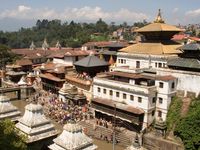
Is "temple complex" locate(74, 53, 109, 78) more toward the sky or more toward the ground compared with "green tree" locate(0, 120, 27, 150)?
more toward the sky

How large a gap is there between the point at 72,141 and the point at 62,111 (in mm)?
25918

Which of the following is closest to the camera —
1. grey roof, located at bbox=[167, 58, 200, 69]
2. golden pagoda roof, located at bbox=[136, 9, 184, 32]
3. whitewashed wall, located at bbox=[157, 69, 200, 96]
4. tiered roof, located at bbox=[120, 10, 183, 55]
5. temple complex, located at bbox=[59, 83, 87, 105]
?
whitewashed wall, located at bbox=[157, 69, 200, 96]

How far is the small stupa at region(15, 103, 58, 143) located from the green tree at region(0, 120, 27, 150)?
1347 millimetres

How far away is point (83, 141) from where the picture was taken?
18016 millimetres

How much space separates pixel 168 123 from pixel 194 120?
4753mm

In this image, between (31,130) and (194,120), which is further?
(194,120)

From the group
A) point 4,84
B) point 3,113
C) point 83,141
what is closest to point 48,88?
point 4,84

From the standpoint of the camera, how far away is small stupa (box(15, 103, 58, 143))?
21.0 m

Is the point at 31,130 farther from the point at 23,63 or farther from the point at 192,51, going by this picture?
the point at 23,63

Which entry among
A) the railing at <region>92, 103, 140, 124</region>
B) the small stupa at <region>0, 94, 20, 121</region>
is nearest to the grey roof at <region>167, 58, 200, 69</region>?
the railing at <region>92, 103, 140, 124</region>

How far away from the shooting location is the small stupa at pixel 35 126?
2100 centimetres

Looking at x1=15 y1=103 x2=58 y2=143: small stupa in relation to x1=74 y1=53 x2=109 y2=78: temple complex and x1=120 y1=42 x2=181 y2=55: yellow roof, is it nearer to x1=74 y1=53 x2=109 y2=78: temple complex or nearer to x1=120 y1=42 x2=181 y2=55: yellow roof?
x1=74 y1=53 x2=109 y2=78: temple complex

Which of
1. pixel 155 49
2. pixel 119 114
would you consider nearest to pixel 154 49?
pixel 155 49

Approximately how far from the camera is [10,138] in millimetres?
18281
